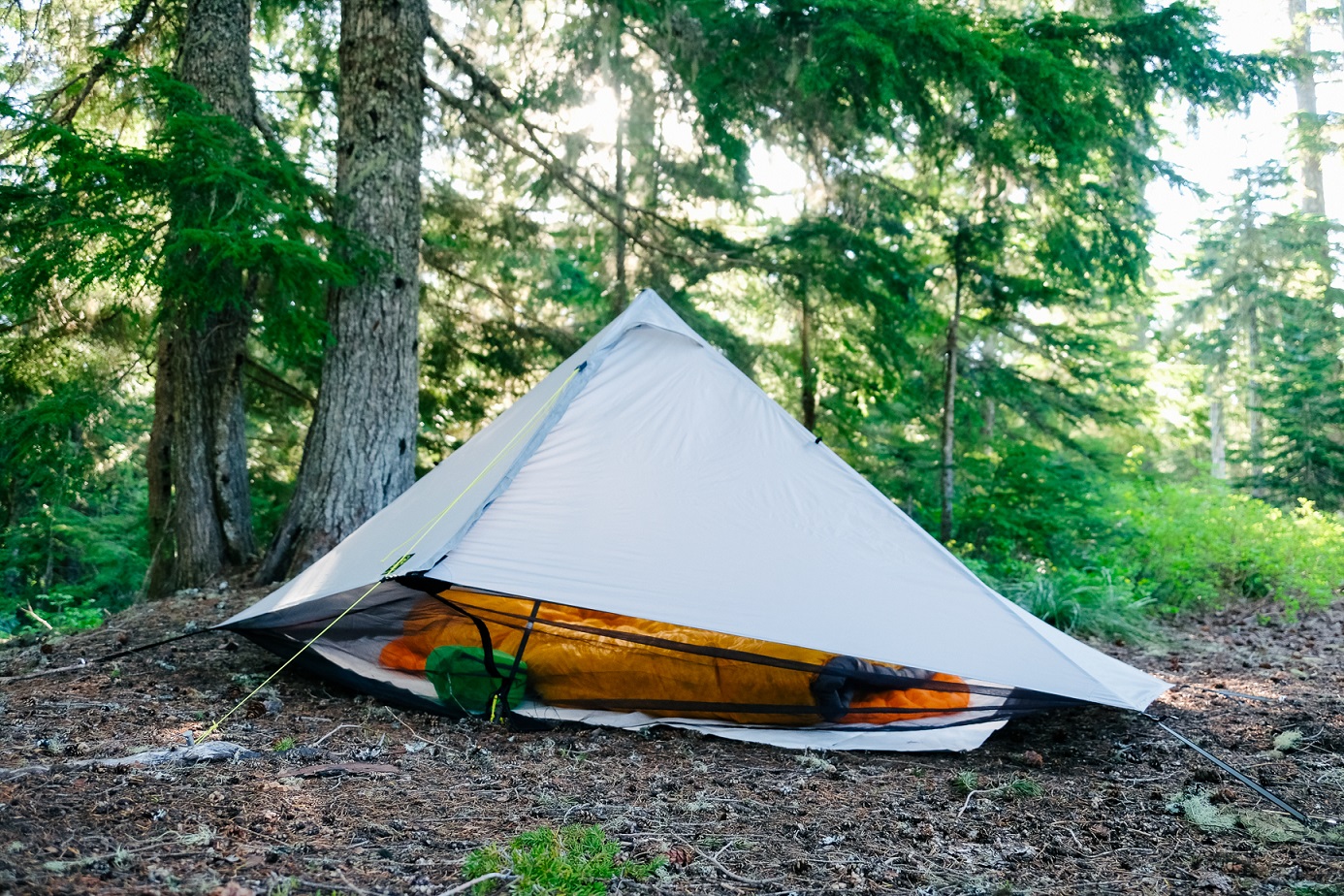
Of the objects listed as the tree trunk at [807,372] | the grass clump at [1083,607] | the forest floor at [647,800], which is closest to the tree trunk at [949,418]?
the tree trunk at [807,372]

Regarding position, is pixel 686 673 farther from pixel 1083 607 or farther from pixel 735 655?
pixel 1083 607

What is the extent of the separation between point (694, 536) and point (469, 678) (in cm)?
99

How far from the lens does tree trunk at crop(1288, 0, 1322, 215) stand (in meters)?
14.6

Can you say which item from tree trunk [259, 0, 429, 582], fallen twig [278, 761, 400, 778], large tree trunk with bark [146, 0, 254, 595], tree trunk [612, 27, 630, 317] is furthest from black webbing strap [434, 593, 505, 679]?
tree trunk [612, 27, 630, 317]

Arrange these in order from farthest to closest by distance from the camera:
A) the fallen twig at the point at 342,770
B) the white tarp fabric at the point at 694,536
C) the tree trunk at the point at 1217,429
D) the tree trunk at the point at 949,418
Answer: the tree trunk at the point at 1217,429, the tree trunk at the point at 949,418, the white tarp fabric at the point at 694,536, the fallen twig at the point at 342,770

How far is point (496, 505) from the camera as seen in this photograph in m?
3.16

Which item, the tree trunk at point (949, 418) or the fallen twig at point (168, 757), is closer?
the fallen twig at point (168, 757)

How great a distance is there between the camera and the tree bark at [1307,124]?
14.6 metres

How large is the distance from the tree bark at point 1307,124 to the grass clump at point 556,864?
56.7ft

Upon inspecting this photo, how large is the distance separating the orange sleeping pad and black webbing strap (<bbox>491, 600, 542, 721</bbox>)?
0.21 ft

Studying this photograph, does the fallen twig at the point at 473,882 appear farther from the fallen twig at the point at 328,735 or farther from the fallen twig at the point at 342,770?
the fallen twig at the point at 328,735

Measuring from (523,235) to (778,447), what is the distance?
436cm

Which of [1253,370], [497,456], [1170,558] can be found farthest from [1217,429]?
[497,456]

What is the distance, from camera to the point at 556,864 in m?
1.92
